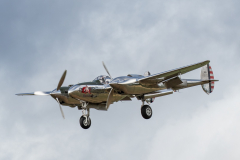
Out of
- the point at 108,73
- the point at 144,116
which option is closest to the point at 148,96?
the point at 144,116

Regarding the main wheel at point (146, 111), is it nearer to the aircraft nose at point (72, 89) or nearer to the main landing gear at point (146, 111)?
the main landing gear at point (146, 111)

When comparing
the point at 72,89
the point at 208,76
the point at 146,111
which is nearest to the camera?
the point at 72,89

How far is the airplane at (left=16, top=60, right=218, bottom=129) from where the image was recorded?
28656mm

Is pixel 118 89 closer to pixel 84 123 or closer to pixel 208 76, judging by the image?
pixel 84 123

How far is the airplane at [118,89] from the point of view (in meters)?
28.7

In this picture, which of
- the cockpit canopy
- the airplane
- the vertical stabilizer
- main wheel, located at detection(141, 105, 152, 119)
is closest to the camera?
the airplane

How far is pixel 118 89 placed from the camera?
28.8 metres

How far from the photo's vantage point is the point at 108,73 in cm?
3177

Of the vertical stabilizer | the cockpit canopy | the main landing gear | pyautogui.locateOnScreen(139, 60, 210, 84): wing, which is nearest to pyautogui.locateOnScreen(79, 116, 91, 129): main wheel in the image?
the cockpit canopy

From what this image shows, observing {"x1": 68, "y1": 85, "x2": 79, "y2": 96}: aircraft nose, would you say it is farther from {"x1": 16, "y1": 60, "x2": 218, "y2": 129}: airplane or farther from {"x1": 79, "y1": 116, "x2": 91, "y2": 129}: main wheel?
{"x1": 79, "y1": 116, "x2": 91, "y2": 129}: main wheel

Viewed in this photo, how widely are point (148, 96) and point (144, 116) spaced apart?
188 cm

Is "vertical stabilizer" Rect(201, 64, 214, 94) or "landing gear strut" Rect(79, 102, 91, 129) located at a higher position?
"vertical stabilizer" Rect(201, 64, 214, 94)

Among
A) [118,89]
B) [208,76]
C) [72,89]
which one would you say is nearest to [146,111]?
[118,89]

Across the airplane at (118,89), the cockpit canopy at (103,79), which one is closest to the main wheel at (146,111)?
the airplane at (118,89)
